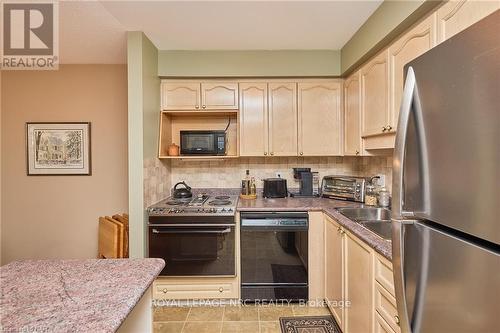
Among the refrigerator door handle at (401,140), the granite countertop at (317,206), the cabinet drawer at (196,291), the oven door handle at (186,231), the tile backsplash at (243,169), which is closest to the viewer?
the refrigerator door handle at (401,140)

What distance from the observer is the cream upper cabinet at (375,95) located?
6.07 feet

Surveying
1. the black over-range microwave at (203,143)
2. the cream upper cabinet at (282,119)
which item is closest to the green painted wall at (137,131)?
the black over-range microwave at (203,143)

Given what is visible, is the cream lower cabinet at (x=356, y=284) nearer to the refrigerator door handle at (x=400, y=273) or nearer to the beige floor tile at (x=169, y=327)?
the refrigerator door handle at (x=400, y=273)

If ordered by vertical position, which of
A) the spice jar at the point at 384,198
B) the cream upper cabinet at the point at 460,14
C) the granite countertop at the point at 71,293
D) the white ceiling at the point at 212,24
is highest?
the white ceiling at the point at 212,24

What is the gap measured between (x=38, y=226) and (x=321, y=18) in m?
3.52

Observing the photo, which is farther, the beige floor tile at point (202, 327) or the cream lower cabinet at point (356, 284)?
the beige floor tile at point (202, 327)

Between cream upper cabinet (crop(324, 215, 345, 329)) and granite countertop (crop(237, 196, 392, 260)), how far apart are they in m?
0.08

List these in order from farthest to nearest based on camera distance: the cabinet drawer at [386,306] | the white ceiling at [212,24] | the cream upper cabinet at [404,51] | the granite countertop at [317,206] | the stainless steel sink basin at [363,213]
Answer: the stainless steel sink basin at [363,213], the white ceiling at [212,24], the granite countertop at [317,206], the cream upper cabinet at [404,51], the cabinet drawer at [386,306]

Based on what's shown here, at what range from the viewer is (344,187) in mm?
2609

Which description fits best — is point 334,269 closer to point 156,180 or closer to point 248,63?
point 156,180

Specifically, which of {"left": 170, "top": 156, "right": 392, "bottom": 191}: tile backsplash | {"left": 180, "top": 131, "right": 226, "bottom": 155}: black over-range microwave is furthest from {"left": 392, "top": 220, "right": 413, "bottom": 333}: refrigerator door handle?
{"left": 170, "top": 156, "right": 392, "bottom": 191}: tile backsplash

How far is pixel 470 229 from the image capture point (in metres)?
0.63

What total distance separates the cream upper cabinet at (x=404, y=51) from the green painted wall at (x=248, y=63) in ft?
2.87

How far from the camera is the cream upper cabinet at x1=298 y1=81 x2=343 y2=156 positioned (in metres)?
2.69
